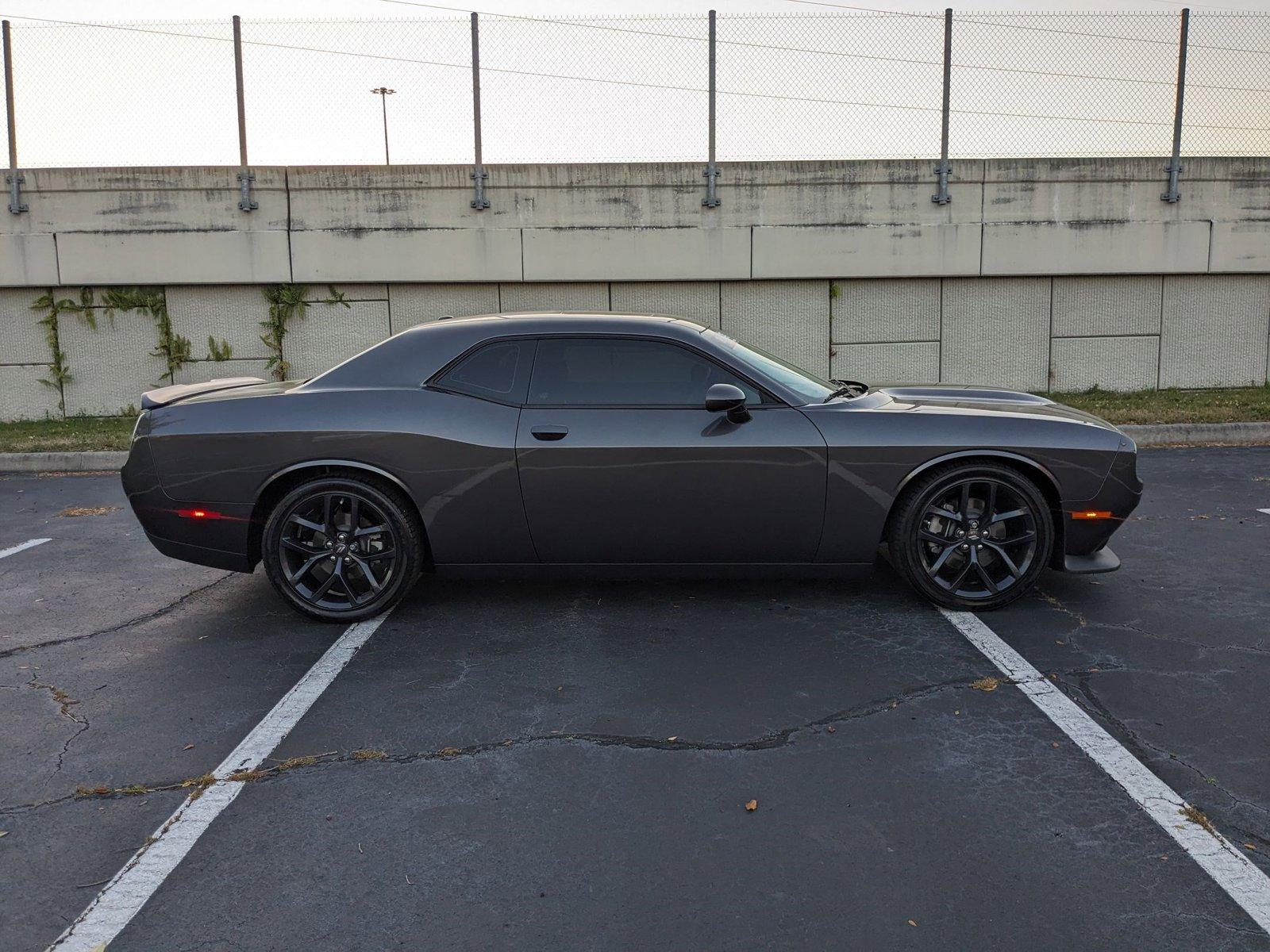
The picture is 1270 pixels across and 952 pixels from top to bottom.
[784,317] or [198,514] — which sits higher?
[784,317]

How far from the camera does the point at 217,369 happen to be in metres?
12.2

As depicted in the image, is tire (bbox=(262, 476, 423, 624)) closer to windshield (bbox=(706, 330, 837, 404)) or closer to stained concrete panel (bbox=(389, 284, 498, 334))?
windshield (bbox=(706, 330, 837, 404))

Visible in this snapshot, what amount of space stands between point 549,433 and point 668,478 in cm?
58

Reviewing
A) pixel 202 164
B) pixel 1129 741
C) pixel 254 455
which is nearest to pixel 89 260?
pixel 202 164

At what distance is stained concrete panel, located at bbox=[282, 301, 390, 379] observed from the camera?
12.2 metres

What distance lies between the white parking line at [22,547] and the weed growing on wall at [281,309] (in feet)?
18.0

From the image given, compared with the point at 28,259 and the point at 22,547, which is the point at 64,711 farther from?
the point at 28,259

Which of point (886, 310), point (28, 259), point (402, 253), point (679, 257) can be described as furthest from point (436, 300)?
point (886, 310)

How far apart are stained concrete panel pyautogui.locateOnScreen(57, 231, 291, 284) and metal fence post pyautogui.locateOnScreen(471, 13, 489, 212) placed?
2.26 meters

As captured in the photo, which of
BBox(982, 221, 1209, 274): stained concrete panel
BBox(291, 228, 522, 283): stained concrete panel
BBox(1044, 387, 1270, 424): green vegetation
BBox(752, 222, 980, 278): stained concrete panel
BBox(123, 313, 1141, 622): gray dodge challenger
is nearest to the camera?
BBox(123, 313, 1141, 622): gray dodge challenger

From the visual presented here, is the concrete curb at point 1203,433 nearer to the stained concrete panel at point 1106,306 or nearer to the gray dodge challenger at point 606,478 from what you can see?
the stained concrete panel at point 1106,306

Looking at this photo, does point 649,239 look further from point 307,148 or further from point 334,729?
point 334,729

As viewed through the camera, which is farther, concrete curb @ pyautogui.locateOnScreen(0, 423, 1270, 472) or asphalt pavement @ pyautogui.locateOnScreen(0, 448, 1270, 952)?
concrete curb @ pyautogui.locateOnScreen(0, 423, 1270, 472)

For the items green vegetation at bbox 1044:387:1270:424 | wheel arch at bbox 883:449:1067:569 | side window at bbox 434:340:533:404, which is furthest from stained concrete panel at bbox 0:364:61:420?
green vegetation at bbox 1044:387:1270:424
